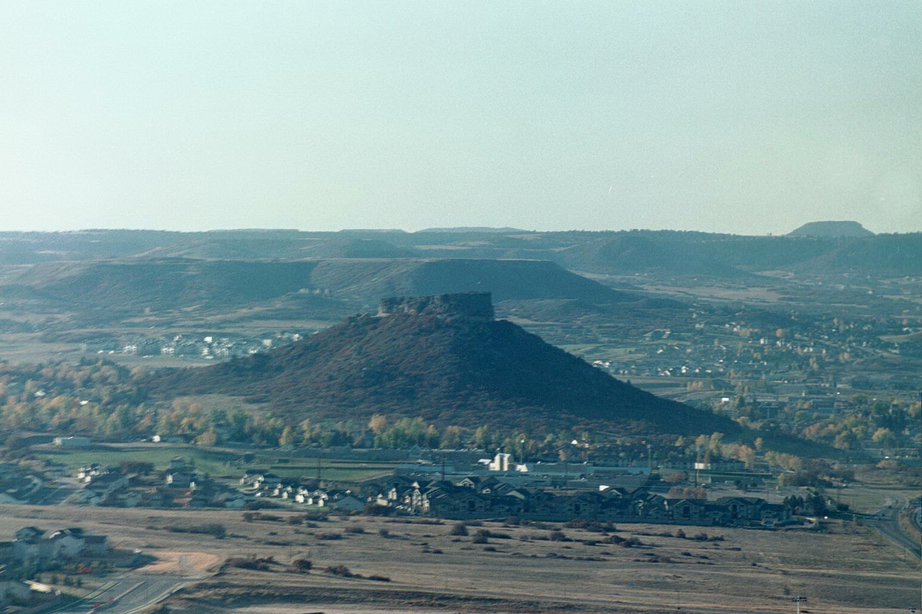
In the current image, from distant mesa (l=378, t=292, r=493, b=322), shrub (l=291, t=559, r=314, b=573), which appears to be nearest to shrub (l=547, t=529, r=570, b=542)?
shrub (l=291, t=559, r=314, b=573)

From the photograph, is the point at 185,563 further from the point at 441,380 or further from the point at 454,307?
the point at 454,307

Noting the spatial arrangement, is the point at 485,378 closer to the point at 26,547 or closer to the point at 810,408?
the point at 810,408

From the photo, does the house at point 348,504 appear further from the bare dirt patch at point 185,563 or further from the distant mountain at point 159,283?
the distant mountain at point 159,283

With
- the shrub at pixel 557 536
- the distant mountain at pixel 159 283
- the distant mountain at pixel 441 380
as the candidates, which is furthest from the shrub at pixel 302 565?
the distant mountain at pixel 159 283

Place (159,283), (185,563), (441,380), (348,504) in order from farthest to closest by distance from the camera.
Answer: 1. (159,283)
2. (441,380)
3. (348,504)
4. (185,563)

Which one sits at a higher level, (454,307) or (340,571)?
(454,307)

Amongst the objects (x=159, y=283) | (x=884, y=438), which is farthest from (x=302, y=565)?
(x=159, y=283)

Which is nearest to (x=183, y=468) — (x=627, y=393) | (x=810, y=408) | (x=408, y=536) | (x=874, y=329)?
(x=408, y=536)

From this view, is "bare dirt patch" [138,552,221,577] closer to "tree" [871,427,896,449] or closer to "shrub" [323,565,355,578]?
"shrub" [323,565,355,578]
